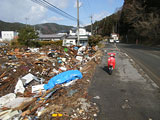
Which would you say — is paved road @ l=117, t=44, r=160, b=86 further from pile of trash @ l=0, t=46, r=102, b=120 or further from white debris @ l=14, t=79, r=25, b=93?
white debris @ l=14, t=79, r=25, b=93

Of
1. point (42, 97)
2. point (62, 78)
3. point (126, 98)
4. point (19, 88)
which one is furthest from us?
point (62, 78)

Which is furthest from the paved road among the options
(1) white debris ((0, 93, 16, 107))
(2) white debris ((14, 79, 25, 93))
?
(1) white debris ((0, 93, 16, 107))

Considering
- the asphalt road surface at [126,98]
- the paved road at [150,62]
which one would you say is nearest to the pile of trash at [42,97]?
the asphalt road surface at [126,98]

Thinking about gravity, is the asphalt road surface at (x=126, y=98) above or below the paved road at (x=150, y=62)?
below

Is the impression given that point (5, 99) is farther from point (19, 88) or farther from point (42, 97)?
point (42, 97)

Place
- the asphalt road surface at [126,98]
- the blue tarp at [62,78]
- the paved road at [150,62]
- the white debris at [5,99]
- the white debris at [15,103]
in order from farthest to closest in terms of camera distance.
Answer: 1. the paved road at [150,62]
2. the blue tarp at [62,78]
3. the white debris at [5,99]
4. the white debris at [15,103]
5. the asphalt road surface at [126,98]

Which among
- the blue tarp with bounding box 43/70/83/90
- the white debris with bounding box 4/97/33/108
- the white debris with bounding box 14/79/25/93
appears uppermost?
the blue tarp with bounding box 43/70/83/90

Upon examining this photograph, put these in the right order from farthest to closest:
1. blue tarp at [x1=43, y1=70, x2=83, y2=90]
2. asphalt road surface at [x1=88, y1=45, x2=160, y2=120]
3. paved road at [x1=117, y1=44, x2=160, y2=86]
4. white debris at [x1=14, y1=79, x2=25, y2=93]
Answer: paved road at [x1=117, y1=44, x2=160, y2=86], blue tarp at [x1=43, y1=70, x2=83, y2=90], white debris at [x1=14, y1=79, x2=25, y2=93], asphalt road surface at [x1=88, y1=45, x2=160, y2=120]

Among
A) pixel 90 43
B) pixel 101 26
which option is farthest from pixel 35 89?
pixel 101 26

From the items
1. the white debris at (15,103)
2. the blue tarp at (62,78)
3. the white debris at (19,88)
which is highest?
the blue tarp at (62,78)

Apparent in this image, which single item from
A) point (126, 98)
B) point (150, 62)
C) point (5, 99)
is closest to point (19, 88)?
point (5, 99)

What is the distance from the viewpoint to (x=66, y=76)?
564 cm

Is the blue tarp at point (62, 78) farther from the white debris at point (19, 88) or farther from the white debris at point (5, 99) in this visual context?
the white debris at point (5, 99)

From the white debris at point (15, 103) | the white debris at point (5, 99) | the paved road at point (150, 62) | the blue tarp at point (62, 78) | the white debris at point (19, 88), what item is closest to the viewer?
the white debris at point (15, 103)
